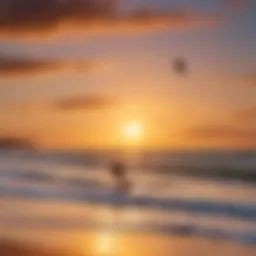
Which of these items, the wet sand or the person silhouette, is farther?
the person silhouette

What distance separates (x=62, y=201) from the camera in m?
2.22

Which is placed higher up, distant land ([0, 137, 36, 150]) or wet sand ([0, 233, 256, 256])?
distant land ([0, 137, 36, 150])

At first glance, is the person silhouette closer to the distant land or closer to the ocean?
the ocean

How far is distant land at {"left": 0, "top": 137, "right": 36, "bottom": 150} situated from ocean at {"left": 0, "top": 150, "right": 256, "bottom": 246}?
0.03 meters

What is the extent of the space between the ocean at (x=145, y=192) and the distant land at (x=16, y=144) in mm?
30

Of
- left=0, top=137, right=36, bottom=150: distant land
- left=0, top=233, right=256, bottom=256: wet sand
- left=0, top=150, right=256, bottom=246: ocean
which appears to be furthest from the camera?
left=0, top=137, right=36, bottom=150: distant land

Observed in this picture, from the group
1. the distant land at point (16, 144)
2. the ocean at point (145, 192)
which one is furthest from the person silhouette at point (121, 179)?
the distant land at point (16, 144)

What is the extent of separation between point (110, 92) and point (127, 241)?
434mm

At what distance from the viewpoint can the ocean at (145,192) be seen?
1903 mm

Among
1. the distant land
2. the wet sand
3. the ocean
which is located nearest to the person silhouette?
the ocean

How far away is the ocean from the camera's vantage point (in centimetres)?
190

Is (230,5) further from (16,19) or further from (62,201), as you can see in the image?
(62,201)

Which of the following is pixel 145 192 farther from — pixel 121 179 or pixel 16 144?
pixel 16 144

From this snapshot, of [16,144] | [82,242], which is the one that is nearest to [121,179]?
[16,144]
